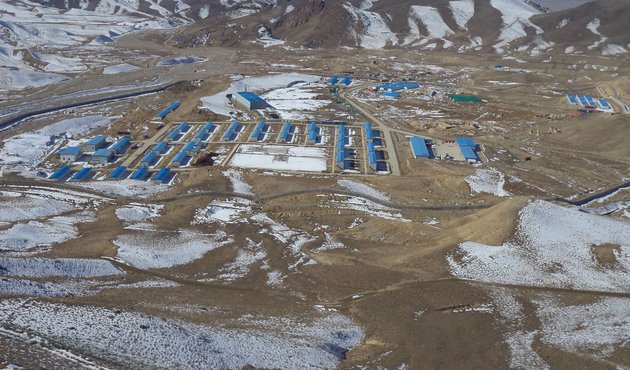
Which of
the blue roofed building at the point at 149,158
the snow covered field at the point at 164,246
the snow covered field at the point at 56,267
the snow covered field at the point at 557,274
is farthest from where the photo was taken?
the blue roofed building at the point at 149,158

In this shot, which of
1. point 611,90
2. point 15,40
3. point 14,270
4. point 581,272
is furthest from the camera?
point 15,40

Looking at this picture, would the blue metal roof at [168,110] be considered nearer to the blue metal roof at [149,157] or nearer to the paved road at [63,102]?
the paved road at [63,102]

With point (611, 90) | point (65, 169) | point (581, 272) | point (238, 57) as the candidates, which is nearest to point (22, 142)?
point (65, 169)

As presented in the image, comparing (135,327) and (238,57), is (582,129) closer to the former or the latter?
(135,327)

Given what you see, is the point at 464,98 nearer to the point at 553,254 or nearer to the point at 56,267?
the point at 553,254

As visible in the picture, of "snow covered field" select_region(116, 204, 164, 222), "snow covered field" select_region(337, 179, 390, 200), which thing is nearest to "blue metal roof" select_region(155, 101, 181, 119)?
"snow covered field" select_region(116, 204, 164, 222)

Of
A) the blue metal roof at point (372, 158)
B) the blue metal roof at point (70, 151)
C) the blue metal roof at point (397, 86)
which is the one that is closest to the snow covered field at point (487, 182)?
the blue metal roof at point (372, 158)
